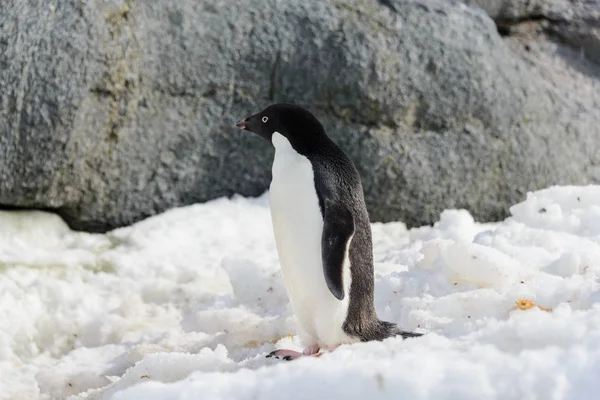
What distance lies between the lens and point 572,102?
16.7 feet

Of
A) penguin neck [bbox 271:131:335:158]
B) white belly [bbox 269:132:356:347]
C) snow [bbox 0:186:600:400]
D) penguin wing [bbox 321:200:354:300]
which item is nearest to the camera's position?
snow [bbox 0:186:600:400]

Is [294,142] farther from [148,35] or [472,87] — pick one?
[472,87]

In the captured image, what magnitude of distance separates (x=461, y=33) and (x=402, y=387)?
3.57 meters

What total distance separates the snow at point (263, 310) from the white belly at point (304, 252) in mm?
247

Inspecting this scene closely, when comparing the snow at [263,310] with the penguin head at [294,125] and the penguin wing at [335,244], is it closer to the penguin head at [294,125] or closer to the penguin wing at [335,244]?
the penguin wing at [335,244]

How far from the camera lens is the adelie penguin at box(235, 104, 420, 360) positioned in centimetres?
241

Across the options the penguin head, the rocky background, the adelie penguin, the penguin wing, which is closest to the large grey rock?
the rocky background

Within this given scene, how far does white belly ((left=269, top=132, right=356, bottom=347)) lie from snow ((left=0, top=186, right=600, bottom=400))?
9.7 inches

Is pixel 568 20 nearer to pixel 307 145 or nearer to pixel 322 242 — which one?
pixel 307 145

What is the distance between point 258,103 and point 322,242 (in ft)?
6.84

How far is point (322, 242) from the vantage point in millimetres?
2408

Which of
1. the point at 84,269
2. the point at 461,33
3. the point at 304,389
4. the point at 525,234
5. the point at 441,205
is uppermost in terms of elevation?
the point at 461,33

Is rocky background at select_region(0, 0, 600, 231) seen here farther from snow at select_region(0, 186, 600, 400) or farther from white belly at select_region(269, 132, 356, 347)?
white belly at select_region(269, 132, 356, 347)

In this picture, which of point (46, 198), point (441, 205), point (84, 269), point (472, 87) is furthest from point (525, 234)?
point (46, 198)
